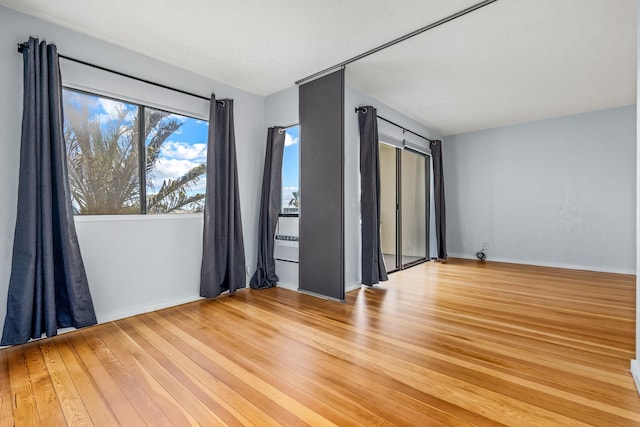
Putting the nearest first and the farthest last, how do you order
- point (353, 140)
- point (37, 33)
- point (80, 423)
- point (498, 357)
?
1. point (80, 423)
2. point (498, 357)
3. point (37, 33)
4. point (353, 140)

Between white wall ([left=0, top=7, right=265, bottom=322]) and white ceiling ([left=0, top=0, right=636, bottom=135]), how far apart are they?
5.1 inches

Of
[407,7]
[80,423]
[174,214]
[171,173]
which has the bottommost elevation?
[80,423]

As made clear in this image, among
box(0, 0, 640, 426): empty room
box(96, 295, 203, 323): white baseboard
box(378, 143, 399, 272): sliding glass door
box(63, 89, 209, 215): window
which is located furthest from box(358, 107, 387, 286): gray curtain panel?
box(96, 295, 203, 323): white baseboard

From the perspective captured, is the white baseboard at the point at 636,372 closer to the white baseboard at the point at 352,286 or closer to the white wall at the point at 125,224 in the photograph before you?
the white baseboard at the point at 352,286

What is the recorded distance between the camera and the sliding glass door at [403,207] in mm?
5152

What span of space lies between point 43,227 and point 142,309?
3.86 ft

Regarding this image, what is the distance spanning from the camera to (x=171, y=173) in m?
3.45

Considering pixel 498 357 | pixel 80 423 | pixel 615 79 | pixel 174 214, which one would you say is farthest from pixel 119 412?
pixel 615 79

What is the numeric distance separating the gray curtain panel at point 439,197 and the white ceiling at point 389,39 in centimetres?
185

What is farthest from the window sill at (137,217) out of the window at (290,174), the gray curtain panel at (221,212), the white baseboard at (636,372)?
the white baseboard at (636,372)

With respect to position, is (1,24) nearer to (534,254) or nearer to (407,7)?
(407,7)

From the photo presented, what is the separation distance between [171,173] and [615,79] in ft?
18.3

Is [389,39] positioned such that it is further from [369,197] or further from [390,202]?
[390,202]

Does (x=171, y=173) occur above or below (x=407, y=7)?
below
